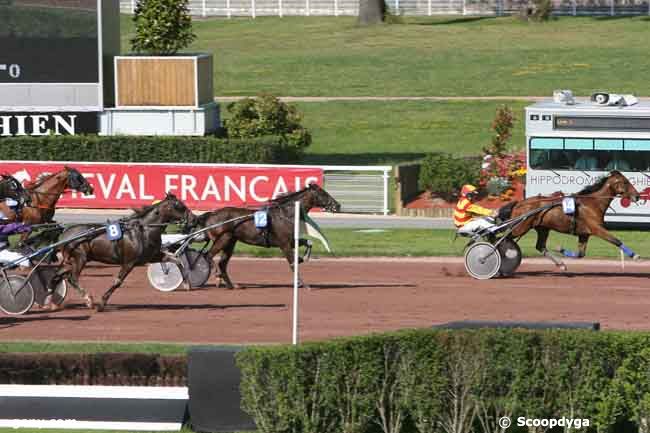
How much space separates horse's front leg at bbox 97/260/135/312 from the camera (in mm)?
18047

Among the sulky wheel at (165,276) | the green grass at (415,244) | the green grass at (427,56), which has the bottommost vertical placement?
the green grass at (415,244)

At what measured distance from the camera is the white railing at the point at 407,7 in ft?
205

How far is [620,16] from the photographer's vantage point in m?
61.2

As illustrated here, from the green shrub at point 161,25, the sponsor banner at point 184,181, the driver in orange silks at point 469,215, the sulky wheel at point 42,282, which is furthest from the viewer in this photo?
the green shrub at point 161,25

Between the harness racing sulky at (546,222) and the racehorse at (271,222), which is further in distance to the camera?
the harness racing sulky at (546,222)

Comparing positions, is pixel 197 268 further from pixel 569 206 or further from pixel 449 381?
pixel 449 381

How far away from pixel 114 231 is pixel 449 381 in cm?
705

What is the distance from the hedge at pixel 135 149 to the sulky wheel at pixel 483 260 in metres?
11.4


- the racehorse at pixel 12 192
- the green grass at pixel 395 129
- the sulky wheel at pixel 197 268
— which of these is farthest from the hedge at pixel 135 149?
the sulky wheel at pixel 197 268

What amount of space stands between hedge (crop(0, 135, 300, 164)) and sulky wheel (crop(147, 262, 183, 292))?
11473 mm

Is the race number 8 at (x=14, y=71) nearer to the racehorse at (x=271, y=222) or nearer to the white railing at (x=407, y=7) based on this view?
the racehorse at (x=271, y=222)

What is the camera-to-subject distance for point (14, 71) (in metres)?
31.2

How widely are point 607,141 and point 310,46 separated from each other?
30807 mm

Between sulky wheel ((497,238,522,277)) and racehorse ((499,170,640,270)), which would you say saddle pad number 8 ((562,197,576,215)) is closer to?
racehorse ((499,170,640,270))
